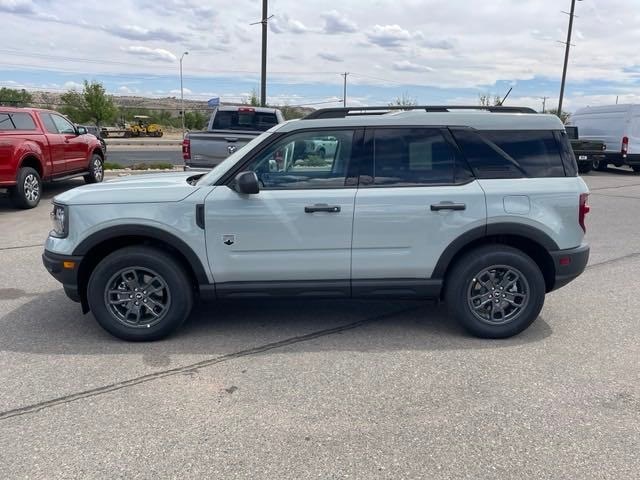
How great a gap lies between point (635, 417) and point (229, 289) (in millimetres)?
2897

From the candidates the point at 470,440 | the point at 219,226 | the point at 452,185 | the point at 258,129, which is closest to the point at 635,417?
the point at 470,440

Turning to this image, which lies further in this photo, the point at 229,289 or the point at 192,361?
the point at 229,289

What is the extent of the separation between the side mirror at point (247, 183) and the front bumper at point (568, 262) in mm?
2446

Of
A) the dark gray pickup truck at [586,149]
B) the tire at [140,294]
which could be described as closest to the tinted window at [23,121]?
the tire at [140,294]

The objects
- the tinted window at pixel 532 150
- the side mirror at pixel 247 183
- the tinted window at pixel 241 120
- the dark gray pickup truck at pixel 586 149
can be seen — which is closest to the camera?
the side mirror at pixel 247 183

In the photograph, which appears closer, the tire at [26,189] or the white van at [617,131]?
the tire at [26,189]

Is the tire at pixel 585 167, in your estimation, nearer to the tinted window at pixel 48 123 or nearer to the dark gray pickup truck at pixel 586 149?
the dark gray pickup truck at pixel 586 149

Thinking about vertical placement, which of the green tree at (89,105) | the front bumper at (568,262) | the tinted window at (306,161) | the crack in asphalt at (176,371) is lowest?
the crack in asphalt at (176,371)

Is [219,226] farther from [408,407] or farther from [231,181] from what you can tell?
[408,407]

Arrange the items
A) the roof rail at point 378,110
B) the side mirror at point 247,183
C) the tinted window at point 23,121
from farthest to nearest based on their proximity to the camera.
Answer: the tinted window at point 23,121
the roof rail at point 378,110
the side mirror at point 247,183

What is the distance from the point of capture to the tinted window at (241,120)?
484 inches

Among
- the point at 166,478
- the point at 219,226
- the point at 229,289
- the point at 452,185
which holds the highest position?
the point at 452,185

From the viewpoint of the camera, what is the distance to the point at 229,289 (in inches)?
172

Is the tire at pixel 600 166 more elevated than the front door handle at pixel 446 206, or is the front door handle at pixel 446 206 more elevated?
the front door handle at pixel 446 206
